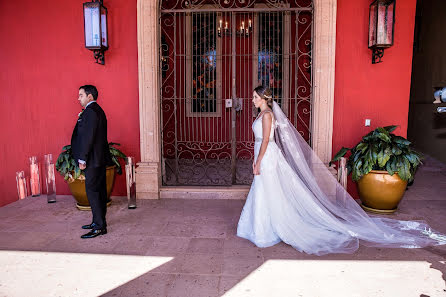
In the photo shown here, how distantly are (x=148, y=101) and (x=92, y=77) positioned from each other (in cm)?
103

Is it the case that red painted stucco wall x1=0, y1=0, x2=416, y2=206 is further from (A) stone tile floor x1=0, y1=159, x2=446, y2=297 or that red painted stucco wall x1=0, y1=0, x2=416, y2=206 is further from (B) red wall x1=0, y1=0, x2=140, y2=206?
(A) stone tile floor x1=0, y1=159, x2=446, y2=297

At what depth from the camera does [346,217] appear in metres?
3.77

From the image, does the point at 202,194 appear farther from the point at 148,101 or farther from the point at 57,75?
the point at 57,75

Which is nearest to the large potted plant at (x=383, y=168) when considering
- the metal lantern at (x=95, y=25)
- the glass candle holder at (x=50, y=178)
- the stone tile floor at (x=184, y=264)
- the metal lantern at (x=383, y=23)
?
the stone tile floor at (x=184, y=264)

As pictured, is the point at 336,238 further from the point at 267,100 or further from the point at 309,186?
the point at 267,100

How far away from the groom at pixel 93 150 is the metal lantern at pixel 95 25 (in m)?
1.50

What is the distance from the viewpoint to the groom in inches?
140

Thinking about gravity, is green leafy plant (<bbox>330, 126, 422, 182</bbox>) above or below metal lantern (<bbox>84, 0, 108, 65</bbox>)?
below

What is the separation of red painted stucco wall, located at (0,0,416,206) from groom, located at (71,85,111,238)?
5.16 feet

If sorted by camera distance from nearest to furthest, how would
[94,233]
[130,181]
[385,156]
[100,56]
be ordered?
1. [94,233]
2. [385,156]
3. [130,181]
4. [100,56]

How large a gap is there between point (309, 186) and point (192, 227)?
154 cm

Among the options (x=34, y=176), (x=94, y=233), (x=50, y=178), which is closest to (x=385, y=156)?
(x=94, y=233)

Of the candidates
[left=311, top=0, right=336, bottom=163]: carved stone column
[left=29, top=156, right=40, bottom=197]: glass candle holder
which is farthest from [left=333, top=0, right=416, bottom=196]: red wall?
[left=29, top=156, right=40, bottom=197]: glass candle holder

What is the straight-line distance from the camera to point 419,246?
3.38 meters
